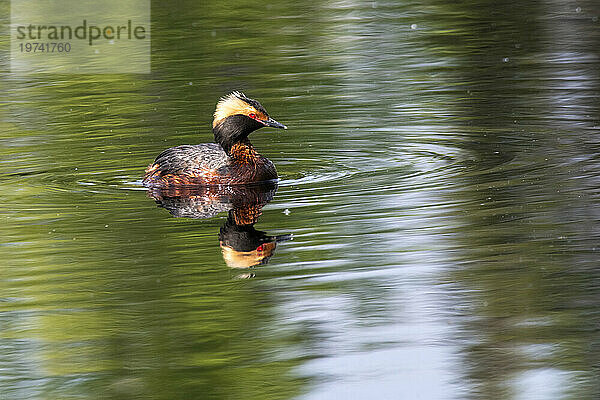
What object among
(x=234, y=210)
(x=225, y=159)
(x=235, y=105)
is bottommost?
(x=234, y=210)

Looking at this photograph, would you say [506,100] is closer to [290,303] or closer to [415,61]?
[415,61]

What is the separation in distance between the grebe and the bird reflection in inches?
3.6

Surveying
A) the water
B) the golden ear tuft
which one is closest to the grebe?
the golden ear tuft

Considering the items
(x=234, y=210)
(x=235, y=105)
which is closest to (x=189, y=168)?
(x=235, y=105)

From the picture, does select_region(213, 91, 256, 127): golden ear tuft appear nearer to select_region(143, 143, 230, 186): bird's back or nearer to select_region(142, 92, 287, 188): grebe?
select_region(142, 92, 287, 188): grebe

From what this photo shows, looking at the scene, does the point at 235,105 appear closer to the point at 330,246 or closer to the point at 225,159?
the point at 225,159

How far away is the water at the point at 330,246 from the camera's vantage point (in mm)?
6969

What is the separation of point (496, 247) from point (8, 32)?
1892cm

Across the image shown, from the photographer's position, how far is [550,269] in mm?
8500

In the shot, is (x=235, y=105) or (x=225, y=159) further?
(x=235, y=105)

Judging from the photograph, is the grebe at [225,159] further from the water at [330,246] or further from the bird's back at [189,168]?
the water at [330,246]

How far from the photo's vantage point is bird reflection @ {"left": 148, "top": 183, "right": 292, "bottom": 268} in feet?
30.8

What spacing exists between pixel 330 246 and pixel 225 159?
2.95m

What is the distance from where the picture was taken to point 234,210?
10938mm
